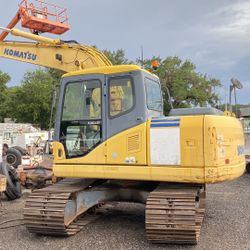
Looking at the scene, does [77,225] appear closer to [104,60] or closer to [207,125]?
[207,125]

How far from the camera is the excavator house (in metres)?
6.46

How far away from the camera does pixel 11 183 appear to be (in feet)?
33.1

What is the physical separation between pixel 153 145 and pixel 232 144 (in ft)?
4.54

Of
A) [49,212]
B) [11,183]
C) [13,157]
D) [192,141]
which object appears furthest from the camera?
[13,157]

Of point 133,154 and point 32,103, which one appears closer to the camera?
point 133,154

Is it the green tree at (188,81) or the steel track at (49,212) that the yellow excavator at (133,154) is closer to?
the steel track at (49,212)

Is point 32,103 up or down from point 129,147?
up

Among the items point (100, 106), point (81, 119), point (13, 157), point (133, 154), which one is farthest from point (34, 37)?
point (13, 157)

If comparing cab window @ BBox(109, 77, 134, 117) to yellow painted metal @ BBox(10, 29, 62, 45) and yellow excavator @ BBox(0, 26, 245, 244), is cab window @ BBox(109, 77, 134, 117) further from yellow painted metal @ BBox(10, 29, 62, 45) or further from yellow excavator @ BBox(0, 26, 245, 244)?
yellow painted metal @ BBox(10, 29, 62, 45)

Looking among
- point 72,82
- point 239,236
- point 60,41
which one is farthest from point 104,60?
point 239,236

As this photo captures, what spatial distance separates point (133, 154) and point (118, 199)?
1475 mm

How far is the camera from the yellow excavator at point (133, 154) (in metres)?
6.46

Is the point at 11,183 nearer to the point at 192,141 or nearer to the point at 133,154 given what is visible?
the point at 133,154

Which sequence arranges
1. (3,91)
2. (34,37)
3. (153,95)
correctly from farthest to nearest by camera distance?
(3,91) → (34,37) → (153,95)
